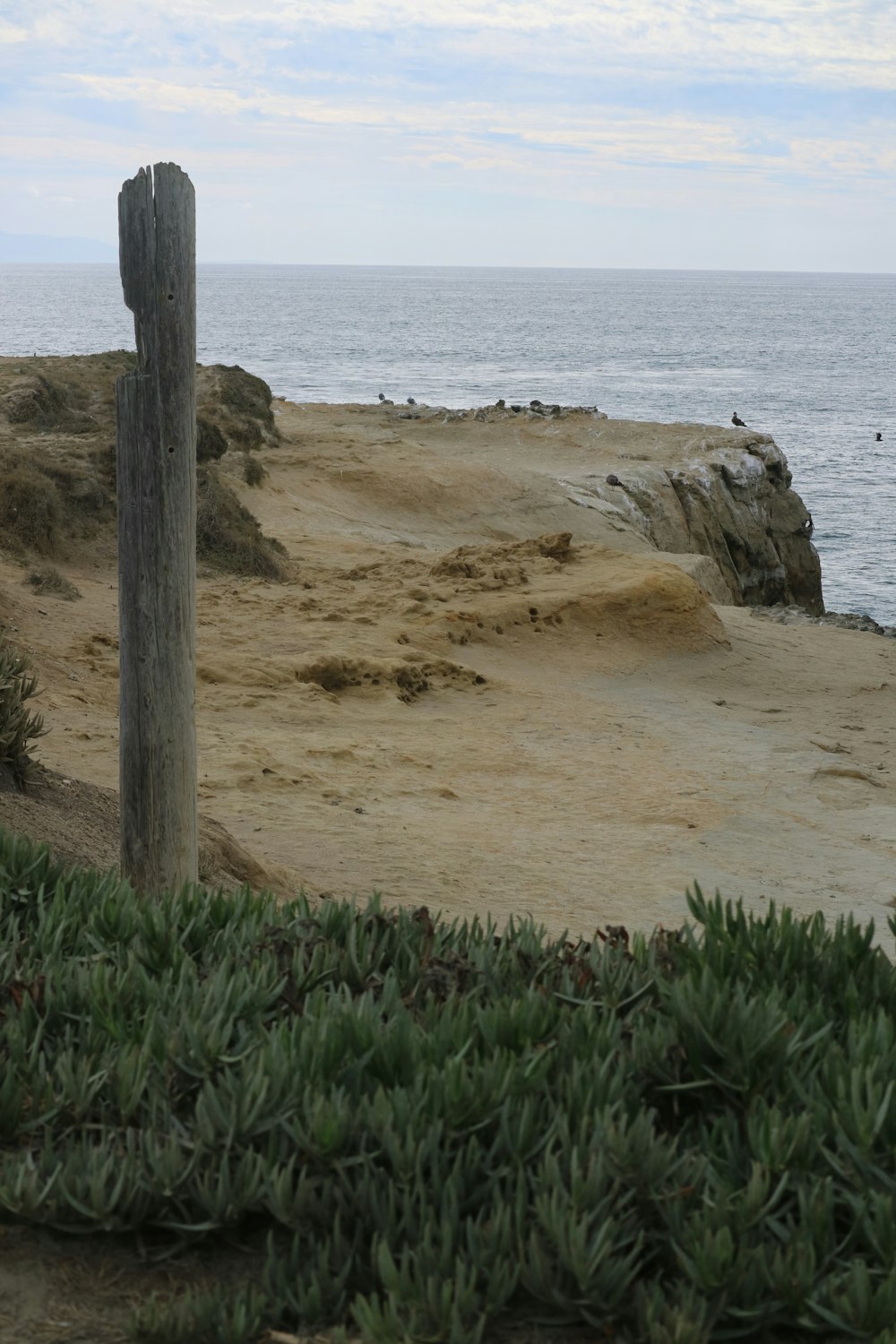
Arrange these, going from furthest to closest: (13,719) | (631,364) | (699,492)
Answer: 1. (631,364)
2. (699,492)
3. (13,719)

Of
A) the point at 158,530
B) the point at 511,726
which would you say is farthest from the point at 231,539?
Answer: the point at 158,530

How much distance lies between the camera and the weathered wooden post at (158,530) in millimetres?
4156

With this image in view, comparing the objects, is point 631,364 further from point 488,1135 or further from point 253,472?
point 488,1135

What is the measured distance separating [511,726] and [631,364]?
234ft

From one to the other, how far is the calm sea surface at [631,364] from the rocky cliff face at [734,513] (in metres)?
1.57

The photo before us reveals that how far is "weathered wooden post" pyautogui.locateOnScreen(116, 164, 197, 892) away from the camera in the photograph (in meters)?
4.16

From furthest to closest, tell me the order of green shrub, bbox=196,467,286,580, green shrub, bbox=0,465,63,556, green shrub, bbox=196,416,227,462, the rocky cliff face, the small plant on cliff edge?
the rocky cliff face, green shrub, bbox=196,416,227,462, green shrub, bbox=196,467,286,580, green shrub, bbox=0,465,63,556, the small plant on cliff edge

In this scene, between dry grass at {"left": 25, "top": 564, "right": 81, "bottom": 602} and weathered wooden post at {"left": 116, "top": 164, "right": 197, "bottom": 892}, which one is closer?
weathered wooden post at {"left": 116, "top": 164, "right": 197, "bottom": 892}

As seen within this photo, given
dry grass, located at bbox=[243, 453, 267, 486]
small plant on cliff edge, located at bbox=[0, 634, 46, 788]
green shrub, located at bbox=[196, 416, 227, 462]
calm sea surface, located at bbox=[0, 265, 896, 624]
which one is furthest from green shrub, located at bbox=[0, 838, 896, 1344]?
calm sea surface, located at bbox=[0, 265, 896, 624]

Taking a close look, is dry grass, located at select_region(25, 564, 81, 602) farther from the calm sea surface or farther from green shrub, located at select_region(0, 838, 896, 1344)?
the calm sea surface

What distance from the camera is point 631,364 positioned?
78.1 meters

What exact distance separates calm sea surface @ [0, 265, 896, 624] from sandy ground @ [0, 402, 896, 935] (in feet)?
38.5

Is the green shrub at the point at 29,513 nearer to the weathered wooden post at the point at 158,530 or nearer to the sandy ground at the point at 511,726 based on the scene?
the sandy ground at the point at 511,726

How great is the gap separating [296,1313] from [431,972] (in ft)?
3.30
